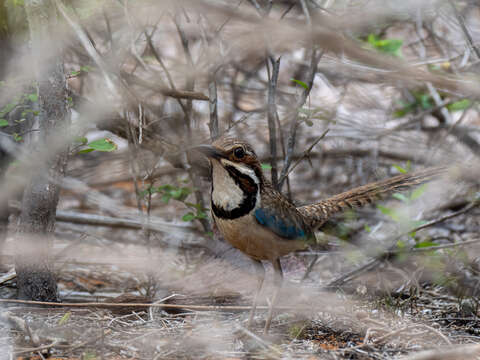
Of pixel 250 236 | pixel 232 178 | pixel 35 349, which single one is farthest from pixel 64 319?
pixel 232 178

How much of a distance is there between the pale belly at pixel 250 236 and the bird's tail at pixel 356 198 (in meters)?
0.61

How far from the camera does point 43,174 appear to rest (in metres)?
3.21

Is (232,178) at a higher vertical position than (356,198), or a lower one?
higher

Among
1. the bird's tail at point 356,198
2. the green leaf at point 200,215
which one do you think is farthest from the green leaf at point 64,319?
the bird's tail at point 356,198


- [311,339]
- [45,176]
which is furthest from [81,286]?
[311,339]

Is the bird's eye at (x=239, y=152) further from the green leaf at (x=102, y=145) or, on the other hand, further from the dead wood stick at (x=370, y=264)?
the dead wood stick at (x=370, y=264)

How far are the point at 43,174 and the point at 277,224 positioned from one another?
60.2 inches

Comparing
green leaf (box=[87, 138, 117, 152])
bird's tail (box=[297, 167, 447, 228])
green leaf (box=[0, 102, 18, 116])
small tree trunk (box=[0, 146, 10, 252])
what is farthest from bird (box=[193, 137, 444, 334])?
small tree trunk (box=[0, 146, 10, 252])

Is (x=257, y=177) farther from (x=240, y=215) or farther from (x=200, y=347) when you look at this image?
(x=200, y=347)

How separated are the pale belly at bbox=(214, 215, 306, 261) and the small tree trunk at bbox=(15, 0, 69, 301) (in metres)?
1.08

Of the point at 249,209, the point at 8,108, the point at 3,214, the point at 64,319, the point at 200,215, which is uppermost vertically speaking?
the point at 8,108

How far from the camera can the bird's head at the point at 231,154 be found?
3.26 meters

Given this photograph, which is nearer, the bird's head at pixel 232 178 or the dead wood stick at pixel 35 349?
the dead wood stick at pixel 35 349

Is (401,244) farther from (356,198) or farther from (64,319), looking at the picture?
(64,319)
